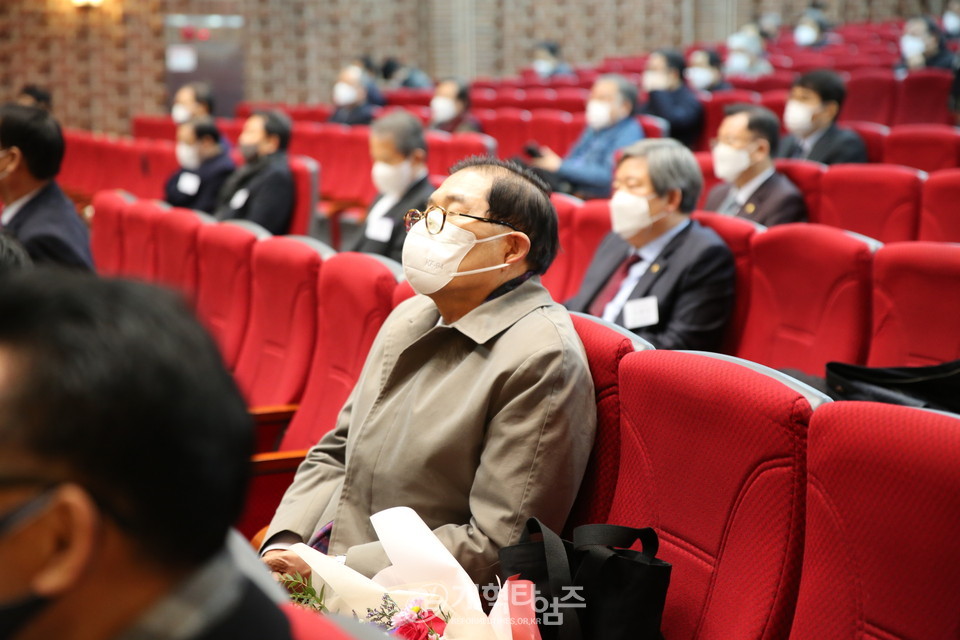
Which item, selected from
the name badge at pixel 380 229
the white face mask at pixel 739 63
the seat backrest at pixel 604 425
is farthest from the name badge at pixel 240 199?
the white face mask at pixel 739 63

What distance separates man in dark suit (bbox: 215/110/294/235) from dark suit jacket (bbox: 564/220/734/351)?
110 inches

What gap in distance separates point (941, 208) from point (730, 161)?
3.05 ft

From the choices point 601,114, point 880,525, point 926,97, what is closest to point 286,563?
point 880,525

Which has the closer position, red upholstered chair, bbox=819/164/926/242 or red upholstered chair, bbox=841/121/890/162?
red upholstered chair, bbox=819/164/926/242

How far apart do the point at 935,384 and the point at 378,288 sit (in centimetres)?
129

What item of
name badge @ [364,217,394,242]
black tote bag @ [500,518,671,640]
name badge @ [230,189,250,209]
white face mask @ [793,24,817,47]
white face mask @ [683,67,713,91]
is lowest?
black tote bag @ [500,518,671,640]

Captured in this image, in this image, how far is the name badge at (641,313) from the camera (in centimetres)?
291

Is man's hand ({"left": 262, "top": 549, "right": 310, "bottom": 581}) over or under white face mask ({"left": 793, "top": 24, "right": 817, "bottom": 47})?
under

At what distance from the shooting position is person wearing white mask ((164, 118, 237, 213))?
6098 millimetres

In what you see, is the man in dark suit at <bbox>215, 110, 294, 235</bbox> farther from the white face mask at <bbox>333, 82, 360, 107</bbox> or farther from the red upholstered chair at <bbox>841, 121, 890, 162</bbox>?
the white face mask at <bbox>333, 82, 360, 107</bbox>

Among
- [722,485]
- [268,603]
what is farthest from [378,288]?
[268,603]

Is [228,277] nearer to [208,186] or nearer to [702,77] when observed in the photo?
[208,186]

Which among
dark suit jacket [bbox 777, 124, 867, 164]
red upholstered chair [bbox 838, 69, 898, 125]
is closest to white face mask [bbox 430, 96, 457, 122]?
red upholstered chair [bbox 838, 69, 898, 125]

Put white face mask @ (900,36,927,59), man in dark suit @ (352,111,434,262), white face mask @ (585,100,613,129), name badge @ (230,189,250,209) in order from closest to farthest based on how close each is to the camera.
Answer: man in dark suit @ (352,111,434,262) → name badge @ (230,189,250,209) → white face mask @ (585,100,613,129) → white face mask @ (900,36,927,59)
